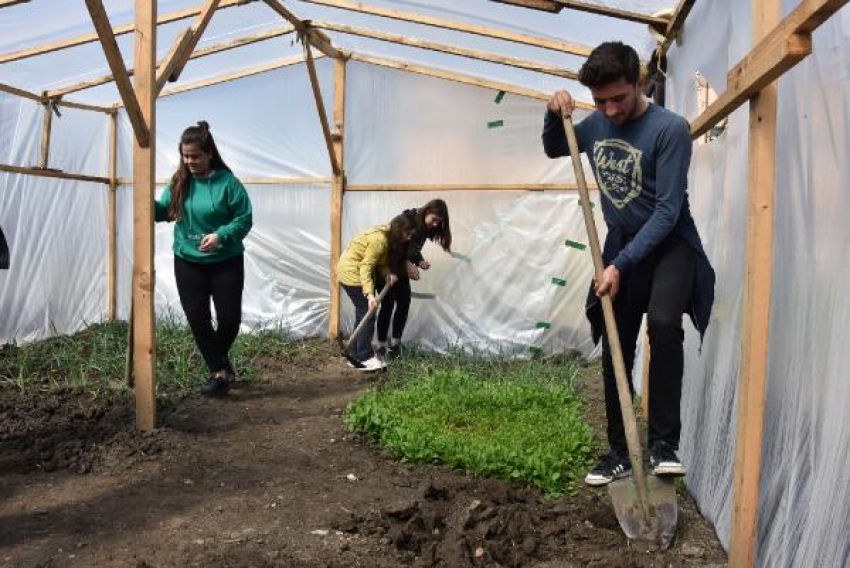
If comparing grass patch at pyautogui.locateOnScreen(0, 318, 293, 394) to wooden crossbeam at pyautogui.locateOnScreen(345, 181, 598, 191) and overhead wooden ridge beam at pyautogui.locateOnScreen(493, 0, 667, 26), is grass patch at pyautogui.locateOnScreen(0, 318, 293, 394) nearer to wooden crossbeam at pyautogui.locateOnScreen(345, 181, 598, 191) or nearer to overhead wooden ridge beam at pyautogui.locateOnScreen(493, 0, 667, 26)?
wooden crossbeam at pyautogui.locateOnScreen(345, 181, 598, 191)

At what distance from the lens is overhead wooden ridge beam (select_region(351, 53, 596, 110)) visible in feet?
25.3

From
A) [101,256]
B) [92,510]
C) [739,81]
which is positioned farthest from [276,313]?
[739,81]

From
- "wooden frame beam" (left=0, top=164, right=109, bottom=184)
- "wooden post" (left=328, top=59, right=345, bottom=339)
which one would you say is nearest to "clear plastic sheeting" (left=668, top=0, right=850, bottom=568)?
"wooden post" (left=328, top=59, right=345, bottom=339)

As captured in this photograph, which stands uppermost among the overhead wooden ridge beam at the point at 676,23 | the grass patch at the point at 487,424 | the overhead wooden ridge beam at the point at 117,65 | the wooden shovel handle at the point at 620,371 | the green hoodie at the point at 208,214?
the overhead wooden ridge beam at the point at 676,23

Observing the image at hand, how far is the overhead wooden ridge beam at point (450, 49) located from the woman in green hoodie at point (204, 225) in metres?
2.49

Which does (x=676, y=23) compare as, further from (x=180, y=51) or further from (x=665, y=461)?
(x=180, y=51)

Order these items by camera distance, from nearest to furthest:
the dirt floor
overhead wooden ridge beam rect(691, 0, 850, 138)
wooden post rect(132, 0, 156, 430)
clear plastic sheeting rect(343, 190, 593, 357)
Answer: overhead wooden ridge beam rect(691, 0, 850, 138) → the dirt floor → wooden post rect(132, 0, 156, 430) → clear plastic sheeting rect(343, 190, 593, 357)

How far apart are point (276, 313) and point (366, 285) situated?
225cm

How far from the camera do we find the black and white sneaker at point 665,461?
305 cm

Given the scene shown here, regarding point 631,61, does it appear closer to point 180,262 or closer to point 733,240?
point 733,240

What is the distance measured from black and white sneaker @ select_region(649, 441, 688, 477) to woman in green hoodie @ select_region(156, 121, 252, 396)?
303cm

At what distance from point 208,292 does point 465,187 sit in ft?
11.5

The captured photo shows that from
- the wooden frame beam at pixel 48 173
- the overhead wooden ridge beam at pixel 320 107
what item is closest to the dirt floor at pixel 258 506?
the wooden frame beam at pixel 48 173

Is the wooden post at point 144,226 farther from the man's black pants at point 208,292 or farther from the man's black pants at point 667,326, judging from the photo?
the man's black pants at point 667,326
